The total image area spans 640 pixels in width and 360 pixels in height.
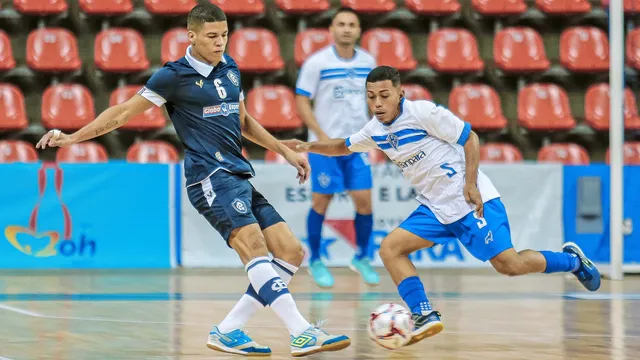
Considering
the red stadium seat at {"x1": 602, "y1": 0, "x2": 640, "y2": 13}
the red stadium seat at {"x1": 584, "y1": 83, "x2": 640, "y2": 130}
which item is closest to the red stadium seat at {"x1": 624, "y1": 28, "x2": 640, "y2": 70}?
the red stadium seat at {"x1": 602, "y1": 0, "x2": 640, "y2": 13}

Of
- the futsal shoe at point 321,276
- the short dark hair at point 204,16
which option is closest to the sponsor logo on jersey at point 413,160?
the short dark hair at point 204,16

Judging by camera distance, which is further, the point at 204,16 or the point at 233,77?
the point at 233,77

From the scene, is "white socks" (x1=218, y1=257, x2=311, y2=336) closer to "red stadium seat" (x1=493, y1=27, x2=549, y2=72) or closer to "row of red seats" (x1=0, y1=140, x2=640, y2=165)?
"row of red seats" (x1=0, y1=140, x2=640, y2=165)

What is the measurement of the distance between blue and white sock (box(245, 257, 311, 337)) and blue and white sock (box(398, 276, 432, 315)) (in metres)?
0.71

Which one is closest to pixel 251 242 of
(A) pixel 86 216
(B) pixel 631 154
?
(A) pixel 86 216

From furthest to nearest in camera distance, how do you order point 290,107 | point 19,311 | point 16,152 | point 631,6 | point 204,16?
point 290,107
point 16,152
point 631,6
point 19,311
point 204,16

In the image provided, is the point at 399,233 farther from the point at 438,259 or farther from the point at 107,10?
the point at 107,10

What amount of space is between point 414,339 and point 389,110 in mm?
1294

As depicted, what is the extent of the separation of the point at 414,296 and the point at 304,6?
7.14 metres

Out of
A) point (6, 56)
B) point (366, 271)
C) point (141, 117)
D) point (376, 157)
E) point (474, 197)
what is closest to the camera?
point (474, 197)

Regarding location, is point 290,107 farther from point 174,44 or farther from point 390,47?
point 174,44

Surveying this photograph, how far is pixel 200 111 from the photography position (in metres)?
5.42

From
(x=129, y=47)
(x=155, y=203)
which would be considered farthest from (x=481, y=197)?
(x=129, y=47)

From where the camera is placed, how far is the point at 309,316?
6.67 metres
